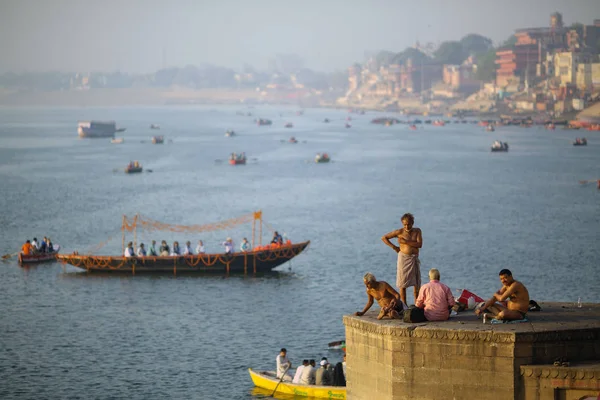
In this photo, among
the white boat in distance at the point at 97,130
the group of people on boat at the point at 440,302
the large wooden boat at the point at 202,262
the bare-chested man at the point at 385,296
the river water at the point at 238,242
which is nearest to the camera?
the group of people on boat at the point at 440,302

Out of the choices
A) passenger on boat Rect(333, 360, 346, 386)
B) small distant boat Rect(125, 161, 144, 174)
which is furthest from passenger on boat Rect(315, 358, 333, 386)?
small distant boat Rect(125, 161, 144, 174)

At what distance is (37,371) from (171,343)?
4.35 metres

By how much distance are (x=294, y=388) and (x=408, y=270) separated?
8236 mm

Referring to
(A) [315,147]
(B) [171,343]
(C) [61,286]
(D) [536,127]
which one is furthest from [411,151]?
(B) [171,343]

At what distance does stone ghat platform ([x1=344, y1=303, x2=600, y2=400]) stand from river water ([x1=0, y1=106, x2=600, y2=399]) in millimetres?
12130

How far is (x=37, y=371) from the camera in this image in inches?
1240

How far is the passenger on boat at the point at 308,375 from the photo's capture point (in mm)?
25984

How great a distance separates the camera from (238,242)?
58375 millimetres

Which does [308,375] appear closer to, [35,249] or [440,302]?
[440,302]

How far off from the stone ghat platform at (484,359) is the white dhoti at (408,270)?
1.96 m

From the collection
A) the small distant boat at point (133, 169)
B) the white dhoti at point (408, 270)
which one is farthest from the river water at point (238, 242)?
the white dhoti at point (408, 270)

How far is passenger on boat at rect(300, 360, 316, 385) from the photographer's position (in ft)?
85.3

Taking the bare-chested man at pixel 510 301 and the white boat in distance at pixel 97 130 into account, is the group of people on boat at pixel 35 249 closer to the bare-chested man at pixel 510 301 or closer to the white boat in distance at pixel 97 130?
the bare-chested man at pixel 510 301

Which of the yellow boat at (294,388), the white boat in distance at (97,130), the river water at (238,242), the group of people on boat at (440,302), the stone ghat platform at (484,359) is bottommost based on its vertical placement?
the river water at (238,242)
